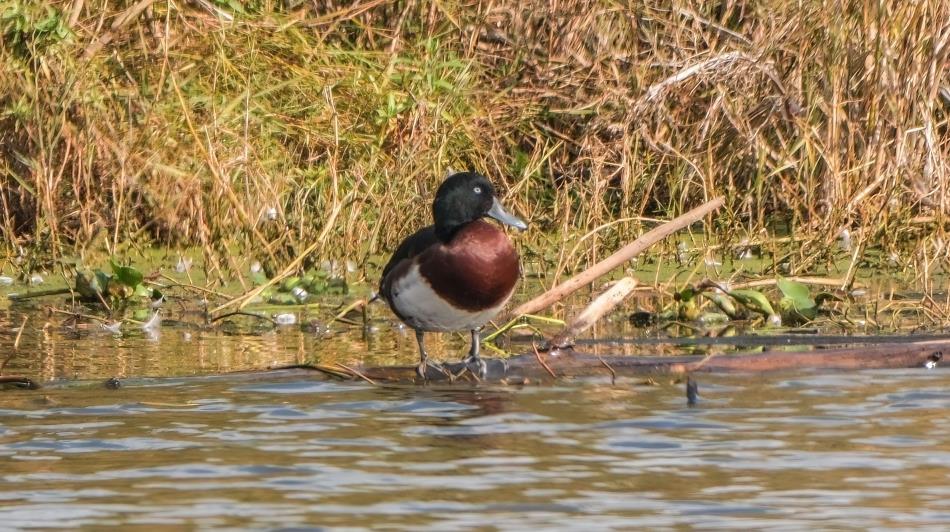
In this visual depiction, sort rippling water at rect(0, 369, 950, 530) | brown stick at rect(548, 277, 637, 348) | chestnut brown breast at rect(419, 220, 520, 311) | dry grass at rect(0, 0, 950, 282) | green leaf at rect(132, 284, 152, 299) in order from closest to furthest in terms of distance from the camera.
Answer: rippling water at rect(0, 369, 950, 530) → brown stick at rect(548, 277, 637, 348) → chestnut brown breast at rect(419, 220, 520, 311) → green leaf at rect(132, 284, 152, 299) → dry grass at rect(0, 0, 950, 282)

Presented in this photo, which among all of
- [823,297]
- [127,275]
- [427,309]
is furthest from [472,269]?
[127,275]

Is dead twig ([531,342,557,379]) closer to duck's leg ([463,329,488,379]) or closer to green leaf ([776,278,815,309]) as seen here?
duck's leg ([463,329,488,379])

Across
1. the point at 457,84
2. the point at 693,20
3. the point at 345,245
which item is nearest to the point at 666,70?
the point at 693,20

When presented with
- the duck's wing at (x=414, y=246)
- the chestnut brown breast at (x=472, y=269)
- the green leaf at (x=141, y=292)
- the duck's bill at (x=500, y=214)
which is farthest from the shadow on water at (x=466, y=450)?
the green leaf at (x=141, y=292)

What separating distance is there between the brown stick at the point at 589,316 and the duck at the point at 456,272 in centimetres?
30

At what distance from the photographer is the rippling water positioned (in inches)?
175

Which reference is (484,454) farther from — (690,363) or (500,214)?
(500,214)

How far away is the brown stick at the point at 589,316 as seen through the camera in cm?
618

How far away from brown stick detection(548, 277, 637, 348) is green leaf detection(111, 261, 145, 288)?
2.80 metres

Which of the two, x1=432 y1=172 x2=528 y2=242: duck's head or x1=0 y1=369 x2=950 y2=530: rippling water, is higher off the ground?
x1=432 y1=172 x2=528 y2=242: duck's head

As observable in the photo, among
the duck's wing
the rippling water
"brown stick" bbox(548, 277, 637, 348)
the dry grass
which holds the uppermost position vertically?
the dry grass

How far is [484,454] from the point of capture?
5246mm

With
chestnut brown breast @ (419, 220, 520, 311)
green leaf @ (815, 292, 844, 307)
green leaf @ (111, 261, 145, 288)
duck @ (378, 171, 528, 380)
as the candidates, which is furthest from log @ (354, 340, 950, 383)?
green leaf @ (111, 261, 145, 288)

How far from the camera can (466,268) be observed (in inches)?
249
